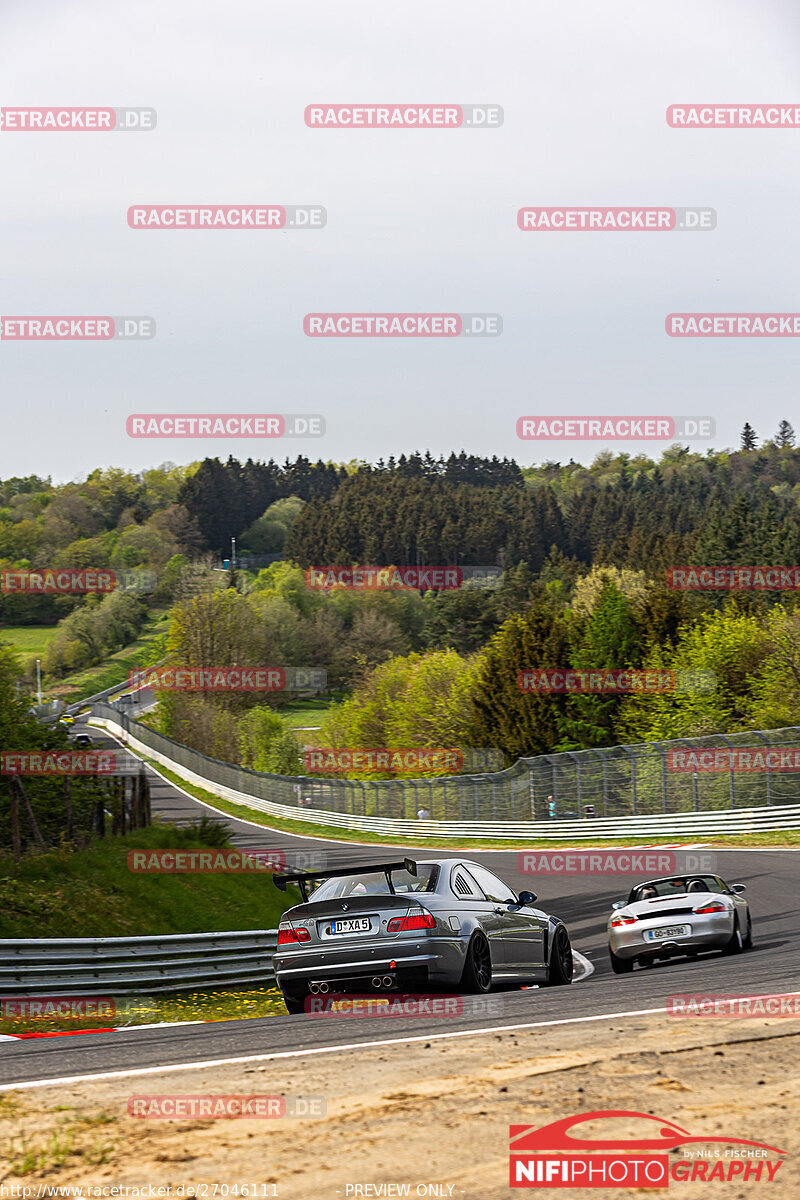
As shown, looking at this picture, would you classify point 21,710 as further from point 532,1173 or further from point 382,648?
point 382,648

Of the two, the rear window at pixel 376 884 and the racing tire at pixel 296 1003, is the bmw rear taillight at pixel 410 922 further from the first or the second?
the racing tire at pixel 296 1003

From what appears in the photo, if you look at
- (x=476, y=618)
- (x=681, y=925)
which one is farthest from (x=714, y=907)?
(x=476, y=618)

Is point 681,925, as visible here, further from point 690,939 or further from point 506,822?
→ point 506,822

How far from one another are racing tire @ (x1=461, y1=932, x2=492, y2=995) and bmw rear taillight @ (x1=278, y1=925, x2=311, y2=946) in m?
1.29

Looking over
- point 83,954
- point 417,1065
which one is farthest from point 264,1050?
point 83,954

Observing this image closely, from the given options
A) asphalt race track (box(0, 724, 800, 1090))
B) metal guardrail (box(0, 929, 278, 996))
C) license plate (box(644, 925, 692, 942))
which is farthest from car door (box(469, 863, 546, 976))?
metal guardrail (box(0, 929, 278, 996))

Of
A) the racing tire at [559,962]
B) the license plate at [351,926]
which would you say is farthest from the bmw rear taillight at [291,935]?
the racing tire at [559,962]

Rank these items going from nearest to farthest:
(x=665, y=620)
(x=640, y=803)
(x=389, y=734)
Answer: (x=640, y=803) < (x=665, y=620) < (x=389, y=734)

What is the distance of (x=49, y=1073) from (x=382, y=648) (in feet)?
408

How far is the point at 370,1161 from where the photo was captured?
4.71m

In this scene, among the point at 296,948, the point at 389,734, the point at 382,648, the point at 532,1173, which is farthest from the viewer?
the point at 382,648

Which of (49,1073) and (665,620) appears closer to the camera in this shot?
(49,1073)

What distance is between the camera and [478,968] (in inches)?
392

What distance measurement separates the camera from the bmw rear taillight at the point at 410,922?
9.50 meters
